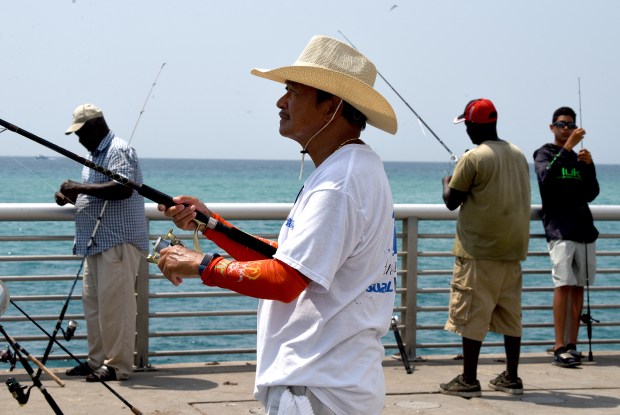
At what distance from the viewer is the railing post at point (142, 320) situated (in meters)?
6.87

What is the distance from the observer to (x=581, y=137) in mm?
7363

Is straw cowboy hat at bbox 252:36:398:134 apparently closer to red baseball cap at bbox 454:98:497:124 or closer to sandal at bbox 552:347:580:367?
red baseball cap at bbox 454:98:497:124

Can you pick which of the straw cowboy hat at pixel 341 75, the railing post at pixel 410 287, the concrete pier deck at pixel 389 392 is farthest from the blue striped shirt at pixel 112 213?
the straw cowboy hat at pixel 341 75

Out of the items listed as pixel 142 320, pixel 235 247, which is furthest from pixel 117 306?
pixel 235 247

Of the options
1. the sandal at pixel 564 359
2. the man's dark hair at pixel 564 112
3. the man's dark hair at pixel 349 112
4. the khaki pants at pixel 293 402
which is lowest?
the sandal at pixel 564 359

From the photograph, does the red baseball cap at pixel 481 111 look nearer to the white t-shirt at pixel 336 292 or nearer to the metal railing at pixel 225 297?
the metal railing at pixel 225 297

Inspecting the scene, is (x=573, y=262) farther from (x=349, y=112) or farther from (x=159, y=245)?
(x=159, y=245)

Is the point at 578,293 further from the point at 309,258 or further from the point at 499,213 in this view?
the point at 309,258

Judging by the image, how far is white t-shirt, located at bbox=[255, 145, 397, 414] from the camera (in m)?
2.97

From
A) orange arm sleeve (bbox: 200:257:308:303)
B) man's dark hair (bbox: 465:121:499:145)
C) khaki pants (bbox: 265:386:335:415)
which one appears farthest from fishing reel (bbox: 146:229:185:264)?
man's dark hair (bbox: 465:121:499:145)

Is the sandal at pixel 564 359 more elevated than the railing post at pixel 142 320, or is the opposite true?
the railing post at pixel 142 320

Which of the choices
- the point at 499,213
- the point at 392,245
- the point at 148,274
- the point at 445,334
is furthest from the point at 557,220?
the point at 445,334

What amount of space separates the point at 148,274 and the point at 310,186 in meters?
3.98

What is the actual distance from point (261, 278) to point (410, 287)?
4520mm
